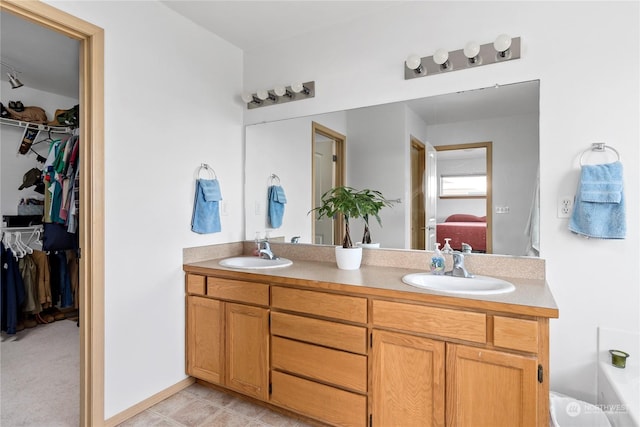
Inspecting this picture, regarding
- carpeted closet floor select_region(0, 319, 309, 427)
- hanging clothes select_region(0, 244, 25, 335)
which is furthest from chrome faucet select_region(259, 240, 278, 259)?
hanging clothes select_region(0, 244, 25, 335)

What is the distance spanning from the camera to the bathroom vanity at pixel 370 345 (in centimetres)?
136

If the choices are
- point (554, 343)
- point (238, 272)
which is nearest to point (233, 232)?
point (238, 272)

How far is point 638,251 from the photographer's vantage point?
161cm

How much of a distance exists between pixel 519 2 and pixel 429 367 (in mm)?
1904

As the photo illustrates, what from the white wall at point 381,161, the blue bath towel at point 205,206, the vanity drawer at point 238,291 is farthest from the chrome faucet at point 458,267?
the blue bath towel at point 205,206

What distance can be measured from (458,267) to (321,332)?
2.61 ft

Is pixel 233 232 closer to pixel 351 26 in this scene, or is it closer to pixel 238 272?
pixel 238 272

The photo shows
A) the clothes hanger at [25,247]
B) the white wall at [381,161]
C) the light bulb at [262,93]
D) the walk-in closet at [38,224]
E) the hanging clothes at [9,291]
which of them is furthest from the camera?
the clothes hanger at [25,247]

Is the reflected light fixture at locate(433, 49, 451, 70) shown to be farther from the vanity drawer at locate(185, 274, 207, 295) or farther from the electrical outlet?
the vanity drawer at locate(185, 274, 207, 295)

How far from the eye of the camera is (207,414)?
2.00m

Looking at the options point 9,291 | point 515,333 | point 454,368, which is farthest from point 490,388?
point 9,291

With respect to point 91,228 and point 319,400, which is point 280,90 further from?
point 319,400

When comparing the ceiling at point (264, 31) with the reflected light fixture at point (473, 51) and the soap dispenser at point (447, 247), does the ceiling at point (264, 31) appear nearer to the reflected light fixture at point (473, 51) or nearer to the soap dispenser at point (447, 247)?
the reflected light fixture at point (473, 51)

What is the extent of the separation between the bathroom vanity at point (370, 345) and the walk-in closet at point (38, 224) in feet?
3.27
